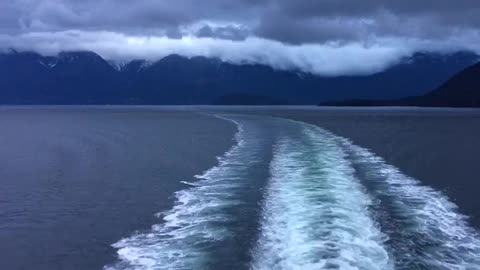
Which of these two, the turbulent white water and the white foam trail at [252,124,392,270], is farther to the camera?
the turbulent white water

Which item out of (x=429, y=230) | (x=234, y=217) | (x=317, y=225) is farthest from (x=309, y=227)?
(x=429, y=230)

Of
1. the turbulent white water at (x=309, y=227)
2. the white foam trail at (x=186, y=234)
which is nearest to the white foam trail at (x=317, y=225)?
the turbulent white water at (x=309, y=227)

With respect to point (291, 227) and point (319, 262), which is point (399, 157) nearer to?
point (291, 227)

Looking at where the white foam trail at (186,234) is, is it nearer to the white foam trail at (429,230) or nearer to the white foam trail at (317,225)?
the white foam trail at (317,225)

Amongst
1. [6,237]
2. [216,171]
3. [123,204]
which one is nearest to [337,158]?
[216,171]

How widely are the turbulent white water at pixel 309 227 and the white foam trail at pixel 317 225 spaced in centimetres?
3

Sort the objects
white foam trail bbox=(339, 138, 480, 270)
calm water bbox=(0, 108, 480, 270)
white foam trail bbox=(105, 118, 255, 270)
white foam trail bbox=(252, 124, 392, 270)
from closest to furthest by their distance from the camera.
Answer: white foam trail bbox=(252, 124, 392, 270), white foam trail bbox=(339, 138, 480, 270), white foam trail bbox=(105, 118, 255, 270), calm water bbox=(0, 108, 480, 270)

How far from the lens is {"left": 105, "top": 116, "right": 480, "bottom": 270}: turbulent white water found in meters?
12.8

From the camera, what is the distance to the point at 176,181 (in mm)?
26078

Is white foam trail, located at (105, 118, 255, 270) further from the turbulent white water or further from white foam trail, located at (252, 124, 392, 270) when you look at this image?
white foam trail, located at (252, 124, 392, 270)

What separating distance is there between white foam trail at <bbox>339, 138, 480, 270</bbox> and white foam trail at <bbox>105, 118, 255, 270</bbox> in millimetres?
5192

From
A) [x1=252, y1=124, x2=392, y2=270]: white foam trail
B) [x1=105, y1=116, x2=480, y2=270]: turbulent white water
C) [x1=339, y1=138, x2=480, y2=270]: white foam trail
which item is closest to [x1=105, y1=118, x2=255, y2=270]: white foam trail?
[x1=105, y1=116, x2=480, y2=270]: turbulent white water

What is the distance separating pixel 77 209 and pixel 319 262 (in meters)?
11.2

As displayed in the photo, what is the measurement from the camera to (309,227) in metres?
15.3
